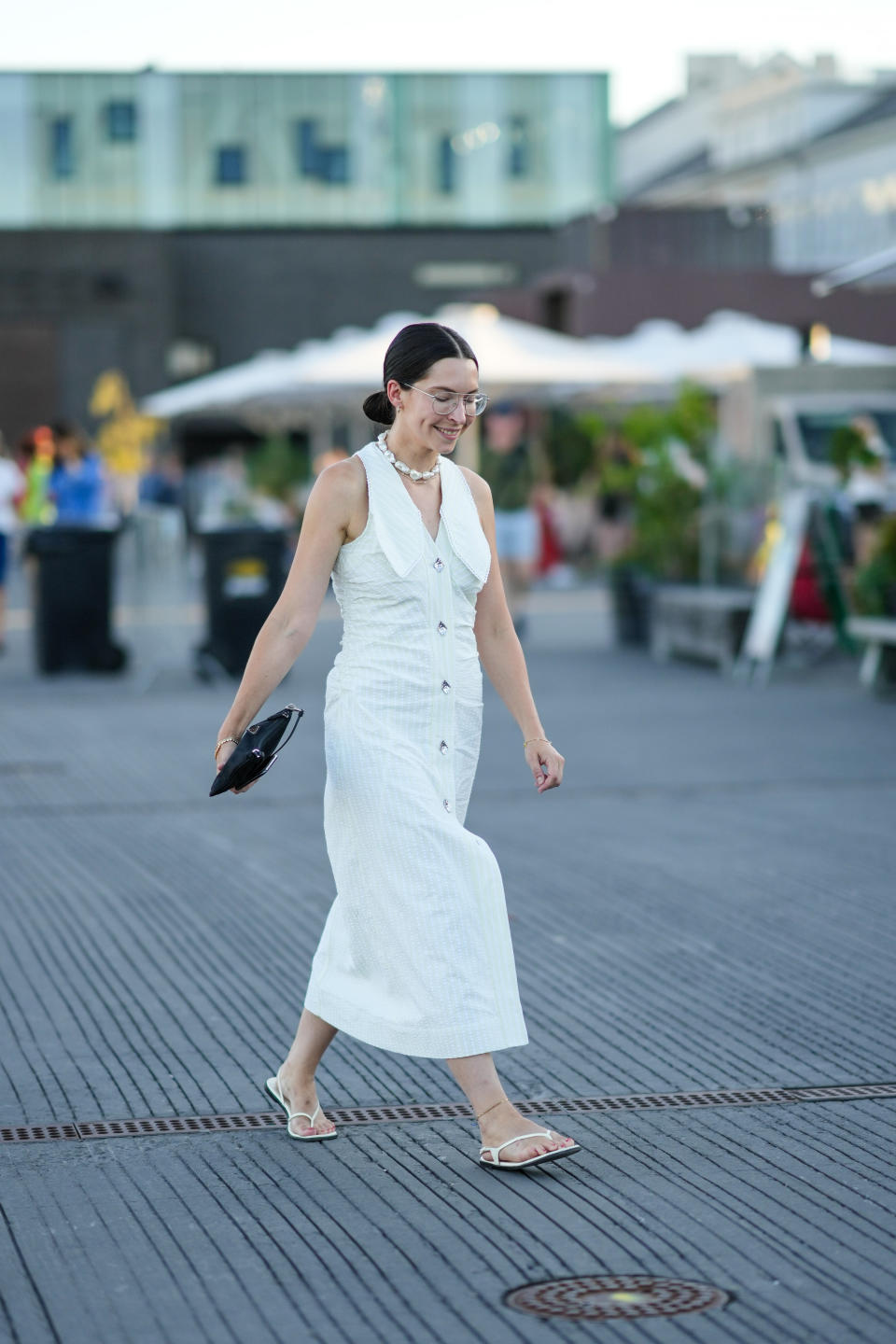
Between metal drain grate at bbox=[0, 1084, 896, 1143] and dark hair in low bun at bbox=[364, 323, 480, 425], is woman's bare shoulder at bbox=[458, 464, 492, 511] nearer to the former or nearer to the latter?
dark hair in low bun at bbox=[364, 323, 480, 425]

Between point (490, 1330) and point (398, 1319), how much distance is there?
16cm

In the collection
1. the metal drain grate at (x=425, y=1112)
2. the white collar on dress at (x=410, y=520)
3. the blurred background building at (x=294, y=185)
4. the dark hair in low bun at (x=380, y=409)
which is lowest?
the metal drain grate at (x=425, y=1112)

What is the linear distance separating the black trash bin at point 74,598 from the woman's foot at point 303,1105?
11.0 meters

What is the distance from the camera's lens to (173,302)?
52281 mm

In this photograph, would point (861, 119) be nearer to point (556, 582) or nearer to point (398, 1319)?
point (556, 582)

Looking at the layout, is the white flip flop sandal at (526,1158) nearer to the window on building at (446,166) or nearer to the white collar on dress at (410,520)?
the white collar on dress at (410,520)

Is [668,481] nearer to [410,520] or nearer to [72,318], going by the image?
[410,520]

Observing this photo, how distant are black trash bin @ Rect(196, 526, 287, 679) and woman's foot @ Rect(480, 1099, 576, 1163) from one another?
10.7 metres

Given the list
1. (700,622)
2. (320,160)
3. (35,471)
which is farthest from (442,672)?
(320,160)

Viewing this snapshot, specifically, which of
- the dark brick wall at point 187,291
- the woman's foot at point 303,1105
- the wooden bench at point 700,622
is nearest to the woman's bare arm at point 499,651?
the woman's foot at point 303,1105

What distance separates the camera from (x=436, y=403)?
4559 millimetres

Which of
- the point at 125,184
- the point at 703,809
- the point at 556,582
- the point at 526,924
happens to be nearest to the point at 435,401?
the point at 526,924

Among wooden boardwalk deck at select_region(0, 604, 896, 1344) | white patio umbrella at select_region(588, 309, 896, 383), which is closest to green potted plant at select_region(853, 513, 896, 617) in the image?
wooden boardwalk deck at select_region(0, 604, 896, 1344)

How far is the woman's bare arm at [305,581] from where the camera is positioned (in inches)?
179
